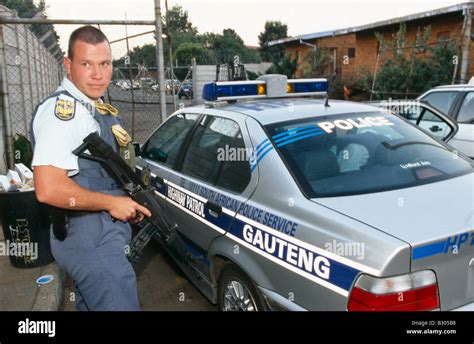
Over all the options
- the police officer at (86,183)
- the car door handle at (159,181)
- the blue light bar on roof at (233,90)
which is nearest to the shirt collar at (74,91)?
the police officer at (86,183)

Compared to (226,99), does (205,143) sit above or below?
below

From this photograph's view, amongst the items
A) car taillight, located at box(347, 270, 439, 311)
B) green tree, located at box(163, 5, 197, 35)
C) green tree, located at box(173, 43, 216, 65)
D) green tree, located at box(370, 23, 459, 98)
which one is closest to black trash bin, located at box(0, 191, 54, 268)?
car taillight, located at box(347, 270, 439, 311)

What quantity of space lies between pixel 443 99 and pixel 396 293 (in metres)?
5.00

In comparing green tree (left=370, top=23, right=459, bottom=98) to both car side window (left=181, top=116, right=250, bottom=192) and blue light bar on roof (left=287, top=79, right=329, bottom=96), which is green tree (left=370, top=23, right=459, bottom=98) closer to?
blue light bar on roof (left=287, top=79, right=329, bottom=96)

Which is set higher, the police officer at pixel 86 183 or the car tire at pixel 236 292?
the police officer at pixel 86 183

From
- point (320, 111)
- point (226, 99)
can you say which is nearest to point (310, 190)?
point (320, 111)

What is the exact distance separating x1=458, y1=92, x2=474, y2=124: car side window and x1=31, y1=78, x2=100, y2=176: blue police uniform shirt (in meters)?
5.11

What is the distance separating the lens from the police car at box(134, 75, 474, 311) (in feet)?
5.69

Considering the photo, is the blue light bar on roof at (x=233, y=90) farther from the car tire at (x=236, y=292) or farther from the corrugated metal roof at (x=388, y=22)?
the corrugated metal roof at (x=388, y=22)

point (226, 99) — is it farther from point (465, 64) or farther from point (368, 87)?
point (368, 87)

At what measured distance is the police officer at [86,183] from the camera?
1820 mm

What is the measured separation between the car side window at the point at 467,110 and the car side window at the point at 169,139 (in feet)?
13.1

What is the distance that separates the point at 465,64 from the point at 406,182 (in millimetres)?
7997

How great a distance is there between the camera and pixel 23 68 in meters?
7.04
